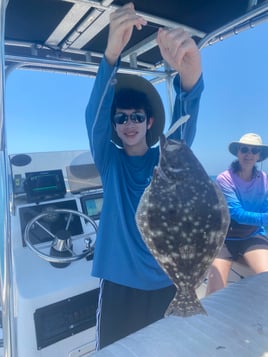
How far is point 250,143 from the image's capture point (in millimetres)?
3381

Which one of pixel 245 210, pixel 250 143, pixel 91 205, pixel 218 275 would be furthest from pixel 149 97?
pixel 250 143

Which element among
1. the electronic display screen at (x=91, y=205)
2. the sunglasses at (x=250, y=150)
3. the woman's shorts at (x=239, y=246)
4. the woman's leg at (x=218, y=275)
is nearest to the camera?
the woman's leg at (x=218, y=275)

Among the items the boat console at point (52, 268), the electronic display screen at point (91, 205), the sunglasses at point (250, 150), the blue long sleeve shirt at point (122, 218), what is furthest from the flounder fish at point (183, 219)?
the sunglasses at point (250, 150)

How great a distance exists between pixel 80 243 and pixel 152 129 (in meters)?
1.12

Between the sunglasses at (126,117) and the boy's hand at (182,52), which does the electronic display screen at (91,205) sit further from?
the boy's hand at (182,52)

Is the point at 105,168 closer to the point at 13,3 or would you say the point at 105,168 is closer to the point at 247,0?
the point at 13,3

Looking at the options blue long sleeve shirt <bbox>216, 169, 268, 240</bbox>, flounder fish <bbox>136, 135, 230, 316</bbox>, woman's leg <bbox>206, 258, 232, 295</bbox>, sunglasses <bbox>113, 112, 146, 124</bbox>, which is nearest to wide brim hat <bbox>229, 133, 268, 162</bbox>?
blue long sleeve shirt <bbox>216, 169, 268, 240</bbox>

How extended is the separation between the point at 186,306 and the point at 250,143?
2.89 meters

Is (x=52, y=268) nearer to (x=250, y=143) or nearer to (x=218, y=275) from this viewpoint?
(x=218, y=275)

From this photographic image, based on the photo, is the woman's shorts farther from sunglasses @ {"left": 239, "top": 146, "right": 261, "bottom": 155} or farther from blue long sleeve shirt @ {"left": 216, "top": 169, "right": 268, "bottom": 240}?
sunglasses @ {"left": 239, "top": 146, "right": 261, "bottom": 155}

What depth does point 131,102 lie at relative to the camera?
1449 millimetres

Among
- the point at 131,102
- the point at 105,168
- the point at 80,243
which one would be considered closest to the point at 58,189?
the point at 80,243

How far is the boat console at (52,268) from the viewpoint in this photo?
1.74 metres

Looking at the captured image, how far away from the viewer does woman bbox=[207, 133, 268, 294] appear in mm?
2607
